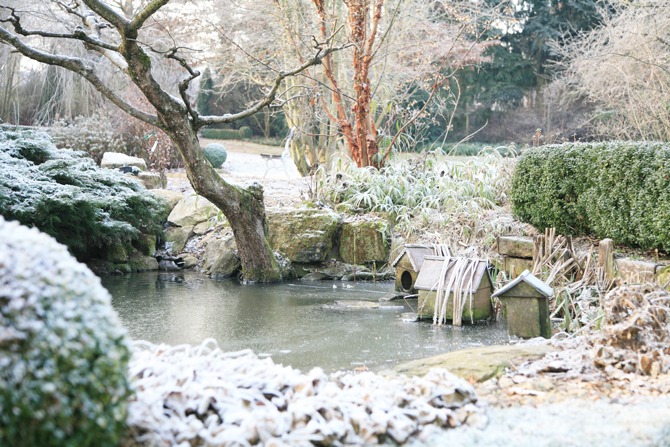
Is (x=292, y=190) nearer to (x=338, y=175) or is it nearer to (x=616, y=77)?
(x=338, y=175)

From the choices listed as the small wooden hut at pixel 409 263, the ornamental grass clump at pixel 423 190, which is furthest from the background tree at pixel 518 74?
the small wooden hut at pixel 409 263

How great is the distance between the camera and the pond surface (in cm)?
401

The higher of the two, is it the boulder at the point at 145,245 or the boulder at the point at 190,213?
the boulder at the point at 190,213

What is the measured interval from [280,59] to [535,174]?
9.03 m

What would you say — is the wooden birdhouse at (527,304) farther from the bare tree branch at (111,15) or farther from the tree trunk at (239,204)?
the bare tree branch at (111,15)

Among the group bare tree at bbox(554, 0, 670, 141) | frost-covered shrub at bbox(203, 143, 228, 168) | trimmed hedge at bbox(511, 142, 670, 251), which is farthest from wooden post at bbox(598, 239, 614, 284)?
frost-covered shrub at bbox(203, 143, 228, 168)

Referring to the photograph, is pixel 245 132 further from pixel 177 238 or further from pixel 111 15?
pixel 111 15

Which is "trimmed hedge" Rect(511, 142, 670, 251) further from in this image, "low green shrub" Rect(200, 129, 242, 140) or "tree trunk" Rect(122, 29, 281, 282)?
"low green shrub" Rect(200, 129, 242, 140)

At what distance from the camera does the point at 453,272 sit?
16.4ft

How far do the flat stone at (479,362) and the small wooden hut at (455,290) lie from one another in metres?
1.64

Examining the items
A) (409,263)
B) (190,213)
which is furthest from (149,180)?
(409,263)

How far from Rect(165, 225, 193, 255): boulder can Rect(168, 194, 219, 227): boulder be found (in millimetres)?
130

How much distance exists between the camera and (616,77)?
1150cm

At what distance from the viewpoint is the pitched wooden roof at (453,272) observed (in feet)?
16.3
